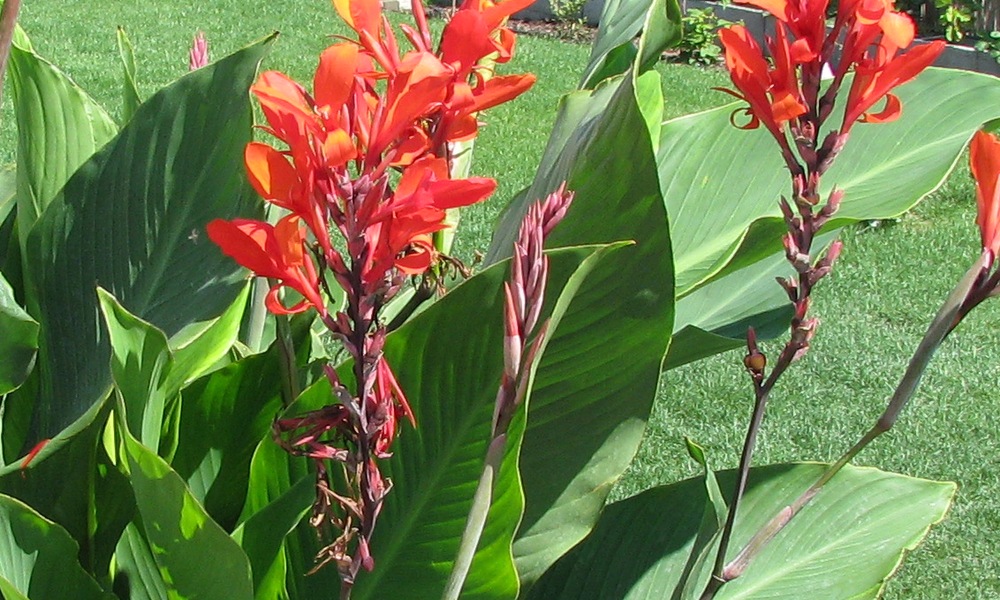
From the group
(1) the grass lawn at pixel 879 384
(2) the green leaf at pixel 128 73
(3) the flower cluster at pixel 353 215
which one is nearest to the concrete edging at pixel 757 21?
(1) the grass lawn at pixel 879 384

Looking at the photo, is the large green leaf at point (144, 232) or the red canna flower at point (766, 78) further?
the large green leaf at point (144, 232)

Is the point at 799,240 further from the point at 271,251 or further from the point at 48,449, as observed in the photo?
the point at 48,449

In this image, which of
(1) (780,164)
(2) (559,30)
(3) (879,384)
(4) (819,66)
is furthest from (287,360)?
(2) (559,30)

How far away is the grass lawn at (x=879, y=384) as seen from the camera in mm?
2340

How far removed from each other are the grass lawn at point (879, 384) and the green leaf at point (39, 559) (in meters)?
1.53

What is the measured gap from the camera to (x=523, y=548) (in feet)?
2.95

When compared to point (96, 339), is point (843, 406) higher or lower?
lower

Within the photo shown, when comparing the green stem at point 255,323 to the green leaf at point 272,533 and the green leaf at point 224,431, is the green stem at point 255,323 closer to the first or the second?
the green leaf at point 224,431

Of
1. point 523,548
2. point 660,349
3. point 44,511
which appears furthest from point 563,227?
point 44,511

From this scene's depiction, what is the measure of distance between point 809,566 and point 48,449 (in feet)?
2.11

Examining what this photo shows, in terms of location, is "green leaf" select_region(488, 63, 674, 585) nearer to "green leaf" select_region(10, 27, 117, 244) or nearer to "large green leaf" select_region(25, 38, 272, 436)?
"large green leaf" select_region(25, 38, 272, 436)

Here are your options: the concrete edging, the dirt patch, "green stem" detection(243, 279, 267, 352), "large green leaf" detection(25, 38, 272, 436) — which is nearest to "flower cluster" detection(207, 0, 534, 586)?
"large green leaf" detection(25, 38, 272, 436)

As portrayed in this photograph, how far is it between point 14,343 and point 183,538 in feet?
0.77

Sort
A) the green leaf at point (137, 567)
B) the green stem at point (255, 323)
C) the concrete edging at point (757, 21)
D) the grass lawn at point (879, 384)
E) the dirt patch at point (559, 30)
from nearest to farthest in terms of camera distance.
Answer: the green leaf at point (137, 567) → the green stem at point (255, 323) → the grass lawn at point (879, 384) → the concrete edging at point (757, 21) → the dirt patch at point (559, 30)
